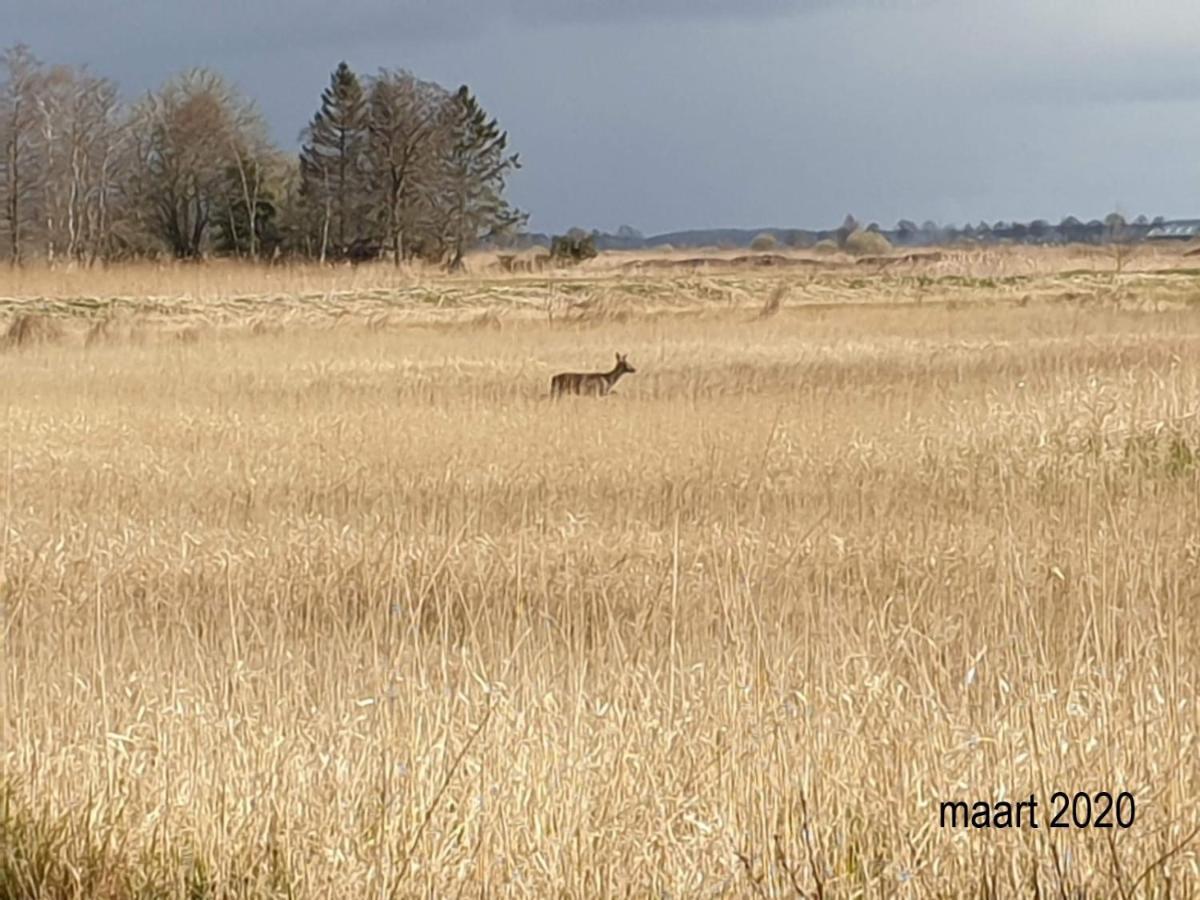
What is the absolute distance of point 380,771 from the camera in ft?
13.6

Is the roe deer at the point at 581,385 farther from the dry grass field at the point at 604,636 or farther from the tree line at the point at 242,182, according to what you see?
the tree line at the point at 242,182

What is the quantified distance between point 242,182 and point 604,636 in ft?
138

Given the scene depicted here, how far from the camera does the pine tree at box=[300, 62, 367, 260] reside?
45781 mm

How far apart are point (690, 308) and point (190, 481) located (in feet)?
65.1

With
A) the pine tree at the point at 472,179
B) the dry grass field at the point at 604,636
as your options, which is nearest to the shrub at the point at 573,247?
the pine tree at the point at 472,179

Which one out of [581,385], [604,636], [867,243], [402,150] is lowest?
[604,636]

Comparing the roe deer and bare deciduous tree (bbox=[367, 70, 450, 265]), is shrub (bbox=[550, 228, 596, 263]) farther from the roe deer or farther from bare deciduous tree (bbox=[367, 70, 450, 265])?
the roe deer

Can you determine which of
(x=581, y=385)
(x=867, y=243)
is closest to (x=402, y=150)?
(x=867, y=243)

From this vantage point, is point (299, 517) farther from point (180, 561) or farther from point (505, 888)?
point (505, 888)

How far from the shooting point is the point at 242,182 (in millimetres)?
45875

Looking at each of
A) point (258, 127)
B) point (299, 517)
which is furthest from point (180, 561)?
point (258, 127)

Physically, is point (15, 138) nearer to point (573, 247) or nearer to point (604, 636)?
point (573, 247)

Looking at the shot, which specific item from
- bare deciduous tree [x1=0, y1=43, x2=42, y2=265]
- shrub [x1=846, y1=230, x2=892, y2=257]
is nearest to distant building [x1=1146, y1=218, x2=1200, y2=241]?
shrub [x1=846, y1=230, x2=892, y2=257]

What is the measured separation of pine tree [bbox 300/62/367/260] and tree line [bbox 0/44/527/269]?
0.13 ft
